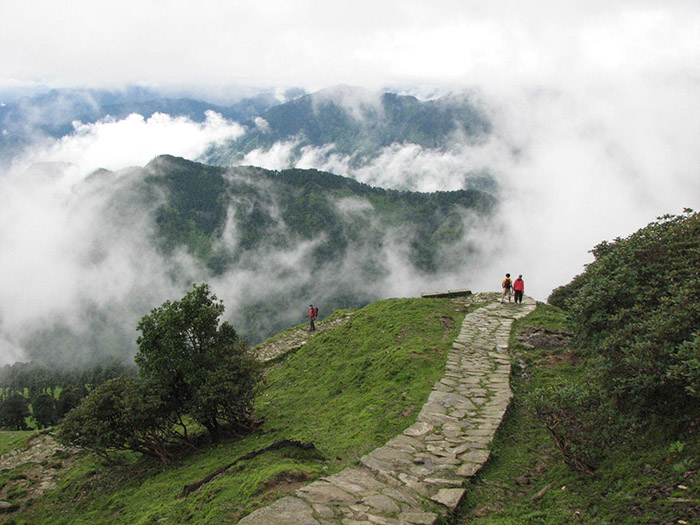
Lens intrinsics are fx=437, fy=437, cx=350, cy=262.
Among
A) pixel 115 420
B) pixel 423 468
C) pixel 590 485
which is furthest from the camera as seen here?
pixel 115 420

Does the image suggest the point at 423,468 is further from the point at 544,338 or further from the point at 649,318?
the point at 544,338

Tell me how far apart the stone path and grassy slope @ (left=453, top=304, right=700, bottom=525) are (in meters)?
0.40

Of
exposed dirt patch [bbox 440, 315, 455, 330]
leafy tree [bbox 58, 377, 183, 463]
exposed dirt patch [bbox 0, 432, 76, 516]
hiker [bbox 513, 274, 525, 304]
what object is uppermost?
hiker [bbox 513, 274, 525, 304]

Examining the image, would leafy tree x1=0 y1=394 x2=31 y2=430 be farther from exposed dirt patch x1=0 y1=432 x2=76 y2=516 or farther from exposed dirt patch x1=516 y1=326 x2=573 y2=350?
exposed dirt patch x1=516 y1=326 x2=573 y2=350

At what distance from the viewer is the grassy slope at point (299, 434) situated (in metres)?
7.19

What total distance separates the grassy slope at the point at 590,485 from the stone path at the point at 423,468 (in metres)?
0.40

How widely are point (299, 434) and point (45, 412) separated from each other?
3411 inches

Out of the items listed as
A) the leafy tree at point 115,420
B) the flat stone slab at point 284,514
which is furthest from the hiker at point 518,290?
the flat stone slab at point 284,514

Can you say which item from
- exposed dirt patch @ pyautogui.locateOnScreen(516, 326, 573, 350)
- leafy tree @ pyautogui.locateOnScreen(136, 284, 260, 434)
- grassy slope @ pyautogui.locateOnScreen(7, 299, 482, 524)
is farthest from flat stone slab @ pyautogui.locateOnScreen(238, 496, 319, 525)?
exposed dirt patch @ pyautogui.locateOnScreen(516, 326, 573, 350)

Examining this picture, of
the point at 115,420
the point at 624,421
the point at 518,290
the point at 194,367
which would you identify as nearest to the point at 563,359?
the point at 624,421

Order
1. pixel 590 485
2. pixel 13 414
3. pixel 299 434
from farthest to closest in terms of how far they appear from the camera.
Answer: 1. pixel 13 414
2. pixel 299 434
3. pixel 590 485

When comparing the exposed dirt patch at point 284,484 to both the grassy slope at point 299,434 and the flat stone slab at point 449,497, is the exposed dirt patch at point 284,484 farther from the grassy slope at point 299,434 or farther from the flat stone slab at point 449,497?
the flat stone slab at point 449,497

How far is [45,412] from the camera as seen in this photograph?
7644 centimetres

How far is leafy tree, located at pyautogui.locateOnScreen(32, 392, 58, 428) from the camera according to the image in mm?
75062
